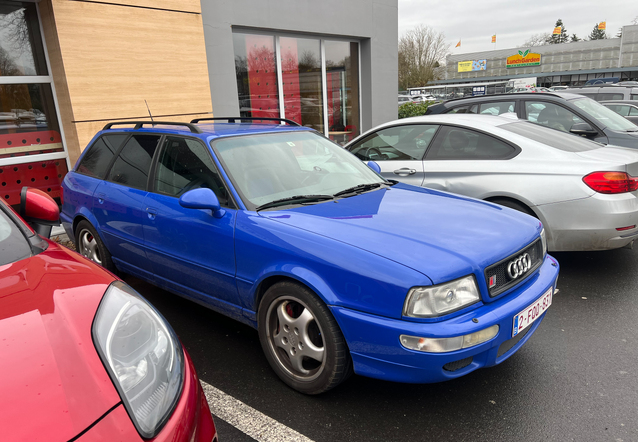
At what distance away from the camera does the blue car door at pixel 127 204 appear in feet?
12.2

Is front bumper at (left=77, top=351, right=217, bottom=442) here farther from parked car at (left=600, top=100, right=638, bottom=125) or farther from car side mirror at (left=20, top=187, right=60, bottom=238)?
parked car at (left=600, top=100, right=638, bottom=125)

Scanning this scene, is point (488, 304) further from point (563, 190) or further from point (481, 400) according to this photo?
point (563, 190)

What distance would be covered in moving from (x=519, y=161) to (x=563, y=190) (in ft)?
1.71

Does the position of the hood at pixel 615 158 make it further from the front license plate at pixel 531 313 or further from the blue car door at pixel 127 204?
the blue car door at pixel 127 204

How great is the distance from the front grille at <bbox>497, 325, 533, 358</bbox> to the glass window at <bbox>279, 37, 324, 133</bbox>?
7937mm

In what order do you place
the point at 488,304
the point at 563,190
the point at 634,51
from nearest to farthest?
1. the point at 488,304
2. the point at 563,190
3. the point at 634,51

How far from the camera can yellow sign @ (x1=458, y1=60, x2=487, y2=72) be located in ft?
236

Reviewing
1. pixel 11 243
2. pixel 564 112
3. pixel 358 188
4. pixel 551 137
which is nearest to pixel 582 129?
pixel 564 112

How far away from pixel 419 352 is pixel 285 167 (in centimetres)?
175

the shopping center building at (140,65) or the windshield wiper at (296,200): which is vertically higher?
the shopping center building at (140,65)

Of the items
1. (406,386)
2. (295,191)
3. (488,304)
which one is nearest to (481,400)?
(406,386)

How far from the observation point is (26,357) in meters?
1.43

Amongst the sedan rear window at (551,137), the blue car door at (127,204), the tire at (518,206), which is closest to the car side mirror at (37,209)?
the blue car door at (127,204)

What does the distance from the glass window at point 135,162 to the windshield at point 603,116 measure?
6284 mm
